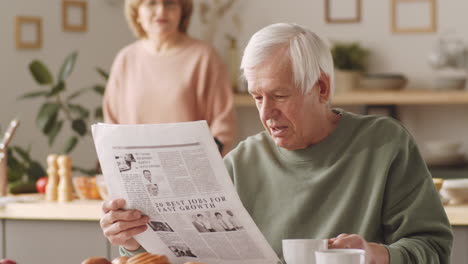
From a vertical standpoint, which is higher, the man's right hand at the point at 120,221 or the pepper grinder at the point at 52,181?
the man's right hand at the point at 120,221

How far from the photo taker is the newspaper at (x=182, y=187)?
139 cm

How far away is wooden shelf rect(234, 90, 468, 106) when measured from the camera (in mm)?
4648

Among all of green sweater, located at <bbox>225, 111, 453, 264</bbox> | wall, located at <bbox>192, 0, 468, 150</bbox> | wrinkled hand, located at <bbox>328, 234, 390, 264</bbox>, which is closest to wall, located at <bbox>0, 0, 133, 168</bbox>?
wall, located at <bbox>192, 0, 468, 150</bbox>

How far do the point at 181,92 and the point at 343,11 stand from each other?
2316 millimetres

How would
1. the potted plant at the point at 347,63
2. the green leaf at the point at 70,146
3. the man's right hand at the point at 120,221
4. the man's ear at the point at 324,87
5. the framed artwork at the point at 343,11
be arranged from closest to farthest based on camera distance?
1. the man's right hand at the point at 120,221
2. the man's ear at the point at 324,87
3. the green leaf at the point at 70,146
4. the potted plant at the point at 347,63
5. the framed artwork at the point at 343,11

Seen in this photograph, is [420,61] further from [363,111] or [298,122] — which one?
[298,122]

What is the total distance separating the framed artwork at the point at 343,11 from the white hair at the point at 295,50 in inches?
140

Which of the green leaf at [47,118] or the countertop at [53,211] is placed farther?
the green leaf at [47,118]

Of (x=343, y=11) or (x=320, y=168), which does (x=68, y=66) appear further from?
(x=320, y=168)

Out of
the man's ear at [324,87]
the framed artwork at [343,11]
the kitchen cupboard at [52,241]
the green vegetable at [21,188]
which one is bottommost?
the kitchen cupboard at [52,241]

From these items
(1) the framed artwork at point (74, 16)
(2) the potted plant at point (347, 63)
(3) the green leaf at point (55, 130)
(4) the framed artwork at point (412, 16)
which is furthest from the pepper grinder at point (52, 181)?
(4) the framed artwork at point (412, 16)

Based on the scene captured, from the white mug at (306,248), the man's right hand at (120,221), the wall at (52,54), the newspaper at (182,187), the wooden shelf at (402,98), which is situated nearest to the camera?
the white mug at (306,248)

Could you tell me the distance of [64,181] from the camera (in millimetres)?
2783

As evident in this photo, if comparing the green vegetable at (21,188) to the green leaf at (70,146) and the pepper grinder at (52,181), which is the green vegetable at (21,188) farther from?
the green leaf at (70,146)
